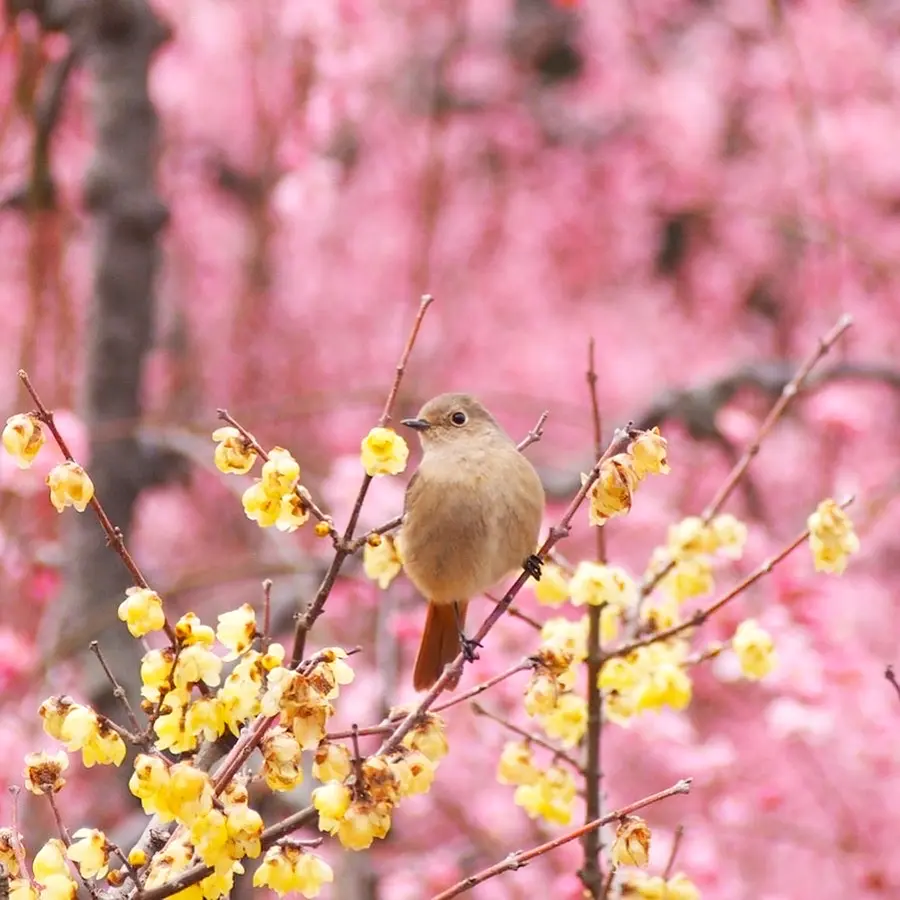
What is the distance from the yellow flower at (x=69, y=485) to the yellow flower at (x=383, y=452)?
340 mm

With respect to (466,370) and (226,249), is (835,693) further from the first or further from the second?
(226,249)

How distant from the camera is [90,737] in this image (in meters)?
1.40

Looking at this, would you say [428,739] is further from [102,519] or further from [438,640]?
[438,640]

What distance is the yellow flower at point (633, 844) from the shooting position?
1.45m

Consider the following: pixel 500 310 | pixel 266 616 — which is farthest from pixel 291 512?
pixel 500 310

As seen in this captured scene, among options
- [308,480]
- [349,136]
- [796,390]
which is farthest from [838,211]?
[796,390]

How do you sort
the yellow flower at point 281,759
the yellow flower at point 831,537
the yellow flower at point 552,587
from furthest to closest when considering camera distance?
the yellow flower at point 552,587 < the yellow flower at point 831,537 < the yellow flower at point 281,759

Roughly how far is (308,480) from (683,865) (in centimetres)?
201

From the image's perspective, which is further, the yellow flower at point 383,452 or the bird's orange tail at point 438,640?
the bird's orange tail at point 438,640

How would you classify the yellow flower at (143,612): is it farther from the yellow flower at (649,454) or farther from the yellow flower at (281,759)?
the yellow flower at (649,454)

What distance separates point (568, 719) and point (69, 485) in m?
0.93

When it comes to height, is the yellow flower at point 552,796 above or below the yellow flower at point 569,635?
below

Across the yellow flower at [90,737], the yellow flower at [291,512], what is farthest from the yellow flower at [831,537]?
the yellow flower at [90,737]

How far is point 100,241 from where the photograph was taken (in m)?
4.29
